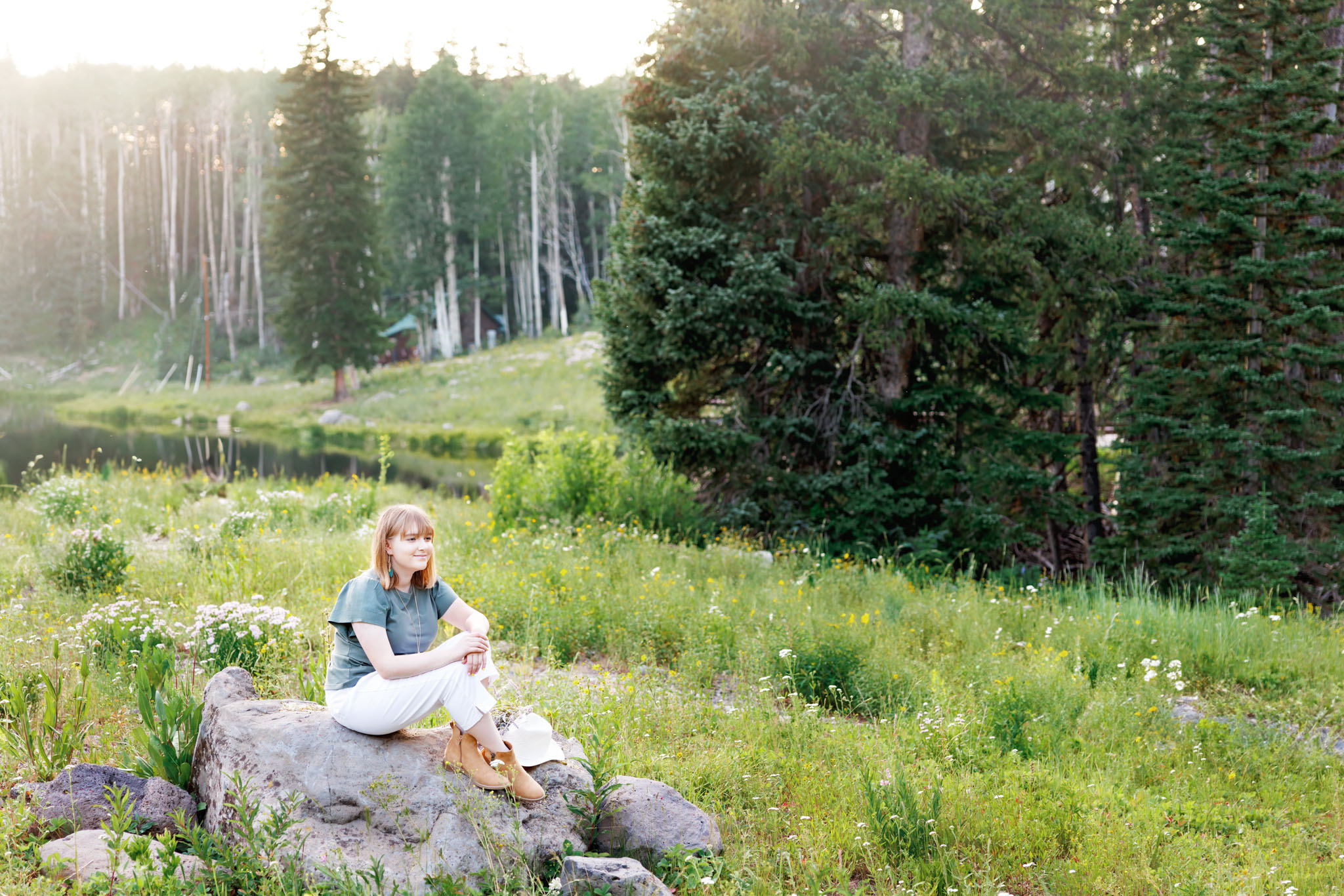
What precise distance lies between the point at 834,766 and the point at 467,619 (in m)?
2.09

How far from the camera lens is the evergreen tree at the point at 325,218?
32.7 m

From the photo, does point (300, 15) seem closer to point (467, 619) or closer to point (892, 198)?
point (892, 198)

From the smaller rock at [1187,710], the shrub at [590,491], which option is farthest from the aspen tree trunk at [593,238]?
the smaller rock at [1187,710]

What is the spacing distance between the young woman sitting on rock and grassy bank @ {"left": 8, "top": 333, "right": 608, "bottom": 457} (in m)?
23.6

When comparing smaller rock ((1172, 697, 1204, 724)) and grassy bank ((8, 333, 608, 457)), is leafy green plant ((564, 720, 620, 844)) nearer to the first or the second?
smaller rock ((1172, 697, 1204, 724))

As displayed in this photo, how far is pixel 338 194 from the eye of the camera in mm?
33188

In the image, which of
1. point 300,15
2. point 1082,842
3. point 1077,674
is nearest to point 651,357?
point 1077,674

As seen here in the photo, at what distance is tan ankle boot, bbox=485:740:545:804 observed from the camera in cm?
373

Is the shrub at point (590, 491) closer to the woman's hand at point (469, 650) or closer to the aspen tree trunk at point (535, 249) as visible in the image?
the woman's hand at point (469, 650)

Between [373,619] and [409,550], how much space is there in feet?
1.02

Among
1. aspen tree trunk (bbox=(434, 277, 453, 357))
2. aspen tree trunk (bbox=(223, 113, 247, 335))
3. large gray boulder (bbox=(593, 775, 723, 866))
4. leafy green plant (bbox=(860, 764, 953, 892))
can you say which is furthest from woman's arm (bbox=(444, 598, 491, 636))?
aspen tree trunk (bbox=(223, 113, 247, 335))

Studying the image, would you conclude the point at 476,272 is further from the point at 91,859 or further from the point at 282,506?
the point at 91,859

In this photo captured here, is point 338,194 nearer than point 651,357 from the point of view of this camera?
No

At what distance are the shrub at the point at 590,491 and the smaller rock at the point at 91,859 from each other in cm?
745
